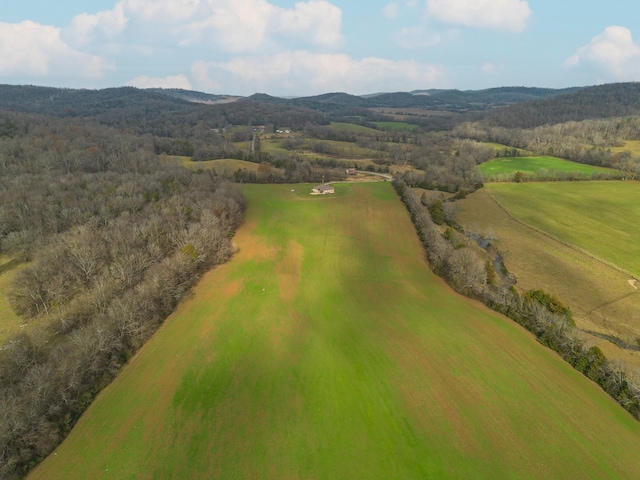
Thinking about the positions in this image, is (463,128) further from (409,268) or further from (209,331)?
(209,331)

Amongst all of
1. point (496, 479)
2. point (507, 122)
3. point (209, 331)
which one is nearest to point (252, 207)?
point (209, 331)

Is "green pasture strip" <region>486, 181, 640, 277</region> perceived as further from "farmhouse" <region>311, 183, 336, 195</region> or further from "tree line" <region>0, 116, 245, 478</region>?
"tree line" <region>0, 116, 245, 478</region>

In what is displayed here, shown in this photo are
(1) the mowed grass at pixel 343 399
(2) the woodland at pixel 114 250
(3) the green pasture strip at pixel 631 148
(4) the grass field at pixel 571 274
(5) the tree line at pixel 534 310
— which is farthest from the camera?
(3) the green pasture strip at pixel 631 148

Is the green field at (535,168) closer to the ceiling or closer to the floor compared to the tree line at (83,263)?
closer to the ceiling

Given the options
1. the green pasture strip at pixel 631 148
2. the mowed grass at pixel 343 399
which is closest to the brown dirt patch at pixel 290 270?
the mowed grass at pixel 343 399

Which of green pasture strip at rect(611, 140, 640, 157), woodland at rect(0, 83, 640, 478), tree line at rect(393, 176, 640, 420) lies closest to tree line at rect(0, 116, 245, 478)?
woodland at rect(0, 83, 640, 478)

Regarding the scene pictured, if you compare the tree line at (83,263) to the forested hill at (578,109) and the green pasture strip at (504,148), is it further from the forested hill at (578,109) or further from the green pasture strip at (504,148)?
the forested hill at (578,109)
